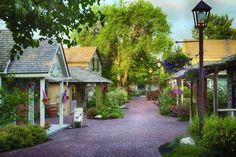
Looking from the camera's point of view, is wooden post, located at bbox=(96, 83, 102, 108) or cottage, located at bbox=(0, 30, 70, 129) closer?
cottage, located at bbox=(0, 30, 70, 129)

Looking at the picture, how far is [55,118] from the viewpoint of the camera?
107ft

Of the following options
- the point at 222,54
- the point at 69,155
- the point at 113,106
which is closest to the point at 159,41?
the point at 222,54

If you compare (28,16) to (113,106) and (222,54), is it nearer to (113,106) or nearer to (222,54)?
(113,106)

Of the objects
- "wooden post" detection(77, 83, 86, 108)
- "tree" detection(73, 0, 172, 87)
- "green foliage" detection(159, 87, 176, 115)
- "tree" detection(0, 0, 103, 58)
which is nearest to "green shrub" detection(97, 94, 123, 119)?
"green foliage" detection(159, 87, 176, 115)

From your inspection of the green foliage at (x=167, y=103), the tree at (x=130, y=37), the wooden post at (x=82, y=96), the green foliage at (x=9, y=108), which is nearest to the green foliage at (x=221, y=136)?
the green foliage at (x=9, y=108)

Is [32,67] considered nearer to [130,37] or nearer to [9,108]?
[9,108]

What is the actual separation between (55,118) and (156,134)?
12.6 m

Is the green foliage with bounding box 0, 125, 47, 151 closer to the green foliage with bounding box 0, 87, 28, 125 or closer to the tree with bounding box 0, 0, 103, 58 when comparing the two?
the green foliage with bounding box 0, 87, 28, 125

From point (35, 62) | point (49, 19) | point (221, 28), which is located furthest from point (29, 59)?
point (221, 28)

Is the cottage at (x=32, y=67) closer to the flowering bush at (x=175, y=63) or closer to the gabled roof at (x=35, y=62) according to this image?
the gabled roof at (x=35, y=62)

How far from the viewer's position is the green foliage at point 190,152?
13350 millimetres

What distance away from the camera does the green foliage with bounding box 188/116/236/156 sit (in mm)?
12977

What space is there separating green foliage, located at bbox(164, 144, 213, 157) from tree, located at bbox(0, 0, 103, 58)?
5514 millimetres

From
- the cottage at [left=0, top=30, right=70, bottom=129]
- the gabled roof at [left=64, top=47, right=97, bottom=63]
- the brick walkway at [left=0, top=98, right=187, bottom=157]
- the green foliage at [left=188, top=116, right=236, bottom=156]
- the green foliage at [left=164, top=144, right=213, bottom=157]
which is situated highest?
the gabled roof at [left=64, top=47, right=97, bottom=63]
